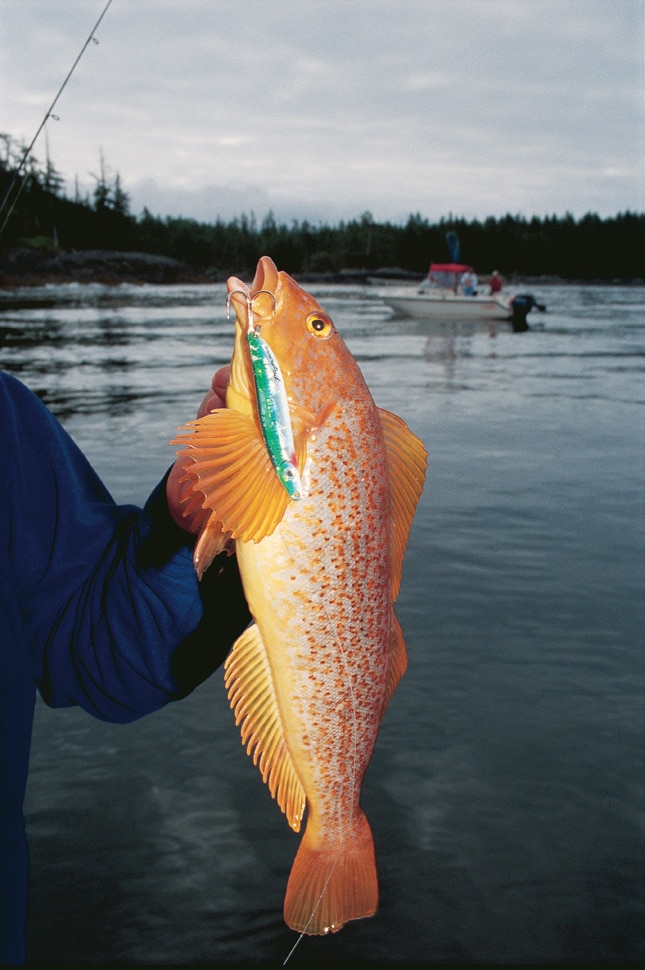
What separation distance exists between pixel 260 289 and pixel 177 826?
10.7ft

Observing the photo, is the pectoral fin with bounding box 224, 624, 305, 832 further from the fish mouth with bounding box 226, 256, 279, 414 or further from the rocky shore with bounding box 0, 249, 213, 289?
the rocky shore with bounding box 0, 249, 213, 289

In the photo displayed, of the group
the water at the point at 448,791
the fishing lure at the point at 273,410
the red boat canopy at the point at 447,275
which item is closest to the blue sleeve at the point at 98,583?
the fishing lure at the point at 273,410

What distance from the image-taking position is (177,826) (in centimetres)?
418

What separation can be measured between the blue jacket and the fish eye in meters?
0.45

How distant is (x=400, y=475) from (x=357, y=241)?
429 feet

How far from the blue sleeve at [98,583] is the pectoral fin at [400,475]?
38 cm

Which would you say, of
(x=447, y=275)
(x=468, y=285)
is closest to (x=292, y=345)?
(x=468, y=285)

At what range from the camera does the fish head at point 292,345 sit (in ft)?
5.38

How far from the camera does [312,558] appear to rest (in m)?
1.70

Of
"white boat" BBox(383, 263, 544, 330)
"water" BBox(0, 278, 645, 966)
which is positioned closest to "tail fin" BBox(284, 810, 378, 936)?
"water" BBox(0, 278, 645, 966)

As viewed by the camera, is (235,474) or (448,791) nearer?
(235,474)

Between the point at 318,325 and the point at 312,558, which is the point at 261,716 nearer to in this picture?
the point at 312,558

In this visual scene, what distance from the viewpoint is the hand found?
5.65 feet

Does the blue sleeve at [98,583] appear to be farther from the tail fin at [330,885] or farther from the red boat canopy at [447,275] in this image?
the red boat canopy at [447,275]
